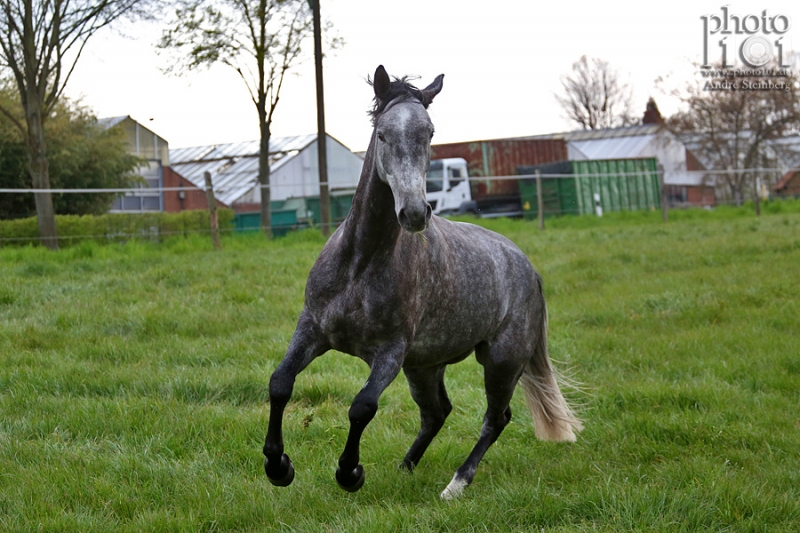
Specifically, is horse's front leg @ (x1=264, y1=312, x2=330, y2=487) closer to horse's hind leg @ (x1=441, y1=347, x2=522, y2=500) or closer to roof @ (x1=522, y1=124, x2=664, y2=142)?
horse's hind leg @ (x1=441, y1=347, x2=522, y2=500)

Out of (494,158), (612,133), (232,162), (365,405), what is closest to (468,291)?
(365,405)

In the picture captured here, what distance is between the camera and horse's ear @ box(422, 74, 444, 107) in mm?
3551

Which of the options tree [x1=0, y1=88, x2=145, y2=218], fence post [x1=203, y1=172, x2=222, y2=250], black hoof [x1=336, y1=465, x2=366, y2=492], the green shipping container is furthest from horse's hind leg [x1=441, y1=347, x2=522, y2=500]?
tree [x1=0, y1=88, x2=145, y2=218]

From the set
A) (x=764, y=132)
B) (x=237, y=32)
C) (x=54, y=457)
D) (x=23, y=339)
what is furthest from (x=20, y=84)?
(x=764, y=132)

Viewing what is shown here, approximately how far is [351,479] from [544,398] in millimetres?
1721

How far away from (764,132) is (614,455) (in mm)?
34574

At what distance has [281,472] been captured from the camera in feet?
11.4

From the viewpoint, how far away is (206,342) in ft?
22.2

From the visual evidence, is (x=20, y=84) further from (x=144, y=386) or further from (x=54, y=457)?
(x=54, y=457)

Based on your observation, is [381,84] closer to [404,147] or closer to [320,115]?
[404,147]

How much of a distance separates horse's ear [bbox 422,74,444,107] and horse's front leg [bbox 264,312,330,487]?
3.75 feet

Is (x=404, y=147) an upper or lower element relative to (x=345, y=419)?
upper

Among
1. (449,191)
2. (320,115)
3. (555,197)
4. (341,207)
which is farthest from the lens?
(449,191)

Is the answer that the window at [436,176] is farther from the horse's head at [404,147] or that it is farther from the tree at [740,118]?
the horse's head at [404,147]
